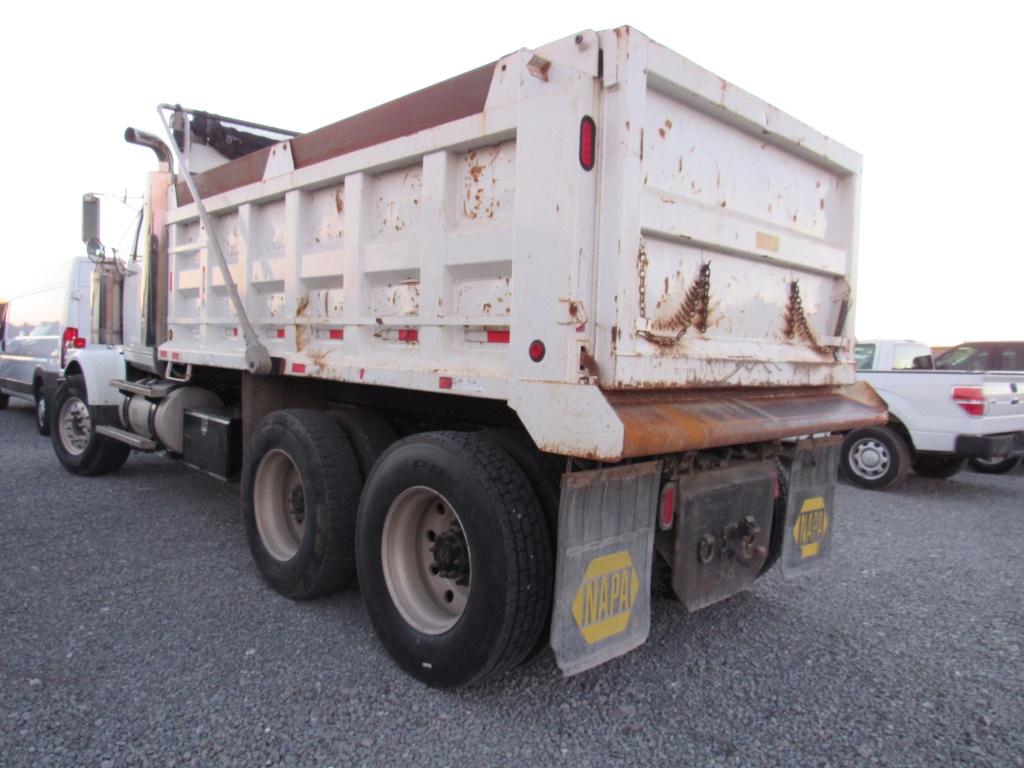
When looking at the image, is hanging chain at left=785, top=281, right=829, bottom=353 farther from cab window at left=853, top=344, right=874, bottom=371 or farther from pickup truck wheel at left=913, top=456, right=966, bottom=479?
cab window at left=853, top=344, right=874, bottom=371

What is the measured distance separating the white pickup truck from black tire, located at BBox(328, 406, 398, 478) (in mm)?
5083

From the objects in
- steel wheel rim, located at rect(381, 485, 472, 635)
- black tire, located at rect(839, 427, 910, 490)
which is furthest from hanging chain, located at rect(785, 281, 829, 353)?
black tire, located at rect(839, 427, 910, 490)

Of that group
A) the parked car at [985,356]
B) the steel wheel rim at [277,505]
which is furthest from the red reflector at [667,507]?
the parked car at [985,356]

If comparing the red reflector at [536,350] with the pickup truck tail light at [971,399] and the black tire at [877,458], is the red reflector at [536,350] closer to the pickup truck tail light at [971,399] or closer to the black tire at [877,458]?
the black tire at [877,458]

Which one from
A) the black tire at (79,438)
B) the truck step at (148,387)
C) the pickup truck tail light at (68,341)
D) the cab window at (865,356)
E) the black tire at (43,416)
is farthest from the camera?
the black tire at (43,416)

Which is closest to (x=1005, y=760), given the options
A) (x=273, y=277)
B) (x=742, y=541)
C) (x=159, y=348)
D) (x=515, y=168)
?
(x=742, y=541)

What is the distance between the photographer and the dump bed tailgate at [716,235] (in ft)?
8.05

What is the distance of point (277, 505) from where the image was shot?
4.11 meters

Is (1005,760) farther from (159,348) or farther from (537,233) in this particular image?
(159,348)

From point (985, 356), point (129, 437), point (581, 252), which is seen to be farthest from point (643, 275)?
point (985, 356)

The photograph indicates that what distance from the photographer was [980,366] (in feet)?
37.3

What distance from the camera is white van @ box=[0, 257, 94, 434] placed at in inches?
368

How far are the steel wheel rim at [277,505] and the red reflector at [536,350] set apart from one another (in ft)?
6.76

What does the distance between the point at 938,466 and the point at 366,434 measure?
7.36m
